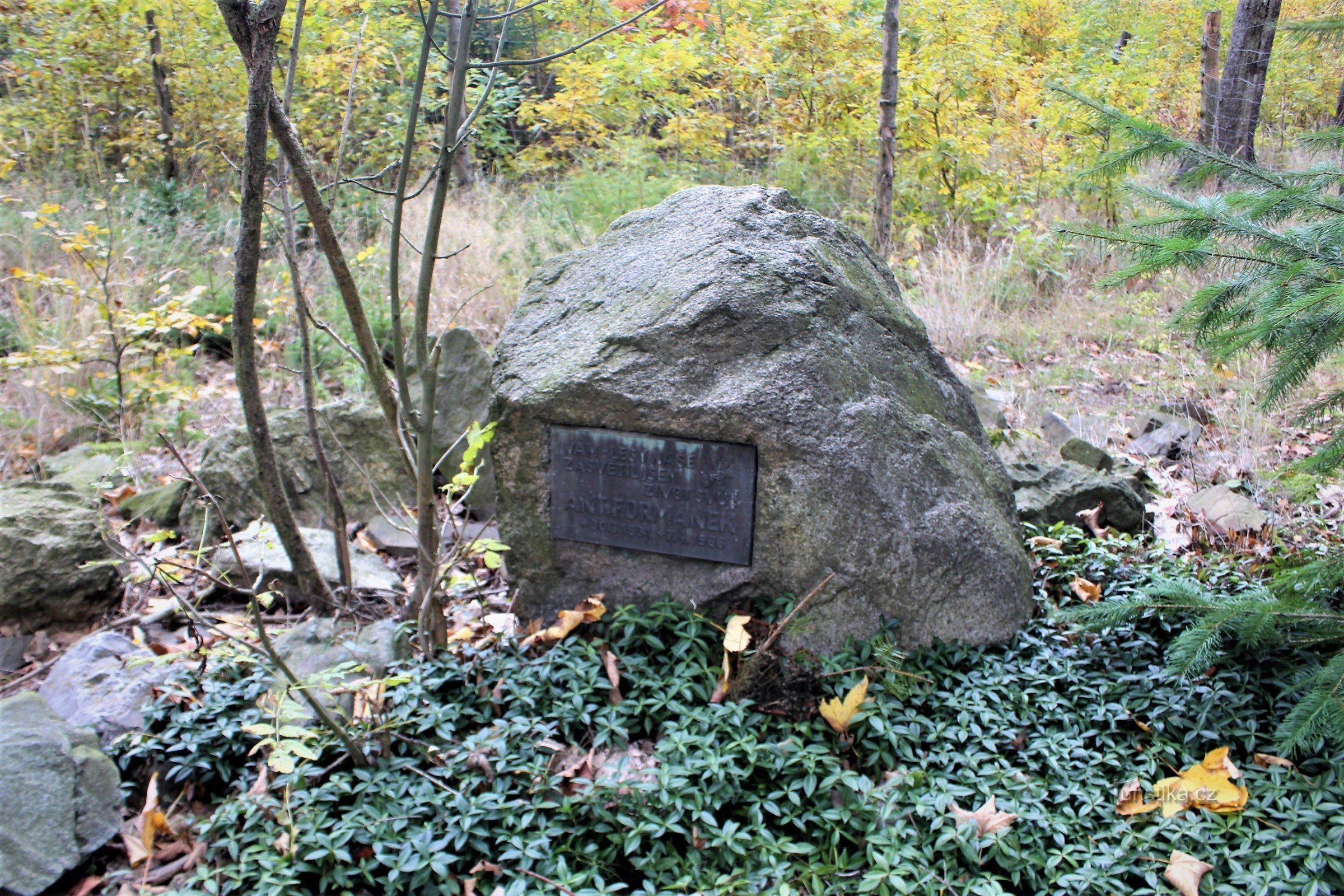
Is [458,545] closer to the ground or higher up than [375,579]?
higher up

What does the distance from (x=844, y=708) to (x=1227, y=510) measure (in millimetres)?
2240

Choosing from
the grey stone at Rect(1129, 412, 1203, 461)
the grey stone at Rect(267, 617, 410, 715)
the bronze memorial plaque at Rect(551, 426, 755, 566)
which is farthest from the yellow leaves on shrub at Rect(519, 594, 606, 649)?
the grey stone at Rect(1129, 412, 1203, 461)

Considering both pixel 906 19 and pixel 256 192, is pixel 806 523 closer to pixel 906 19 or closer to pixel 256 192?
pixel 256 192

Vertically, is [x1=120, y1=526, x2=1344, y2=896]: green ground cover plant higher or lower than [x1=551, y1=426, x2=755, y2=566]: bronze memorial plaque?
lower

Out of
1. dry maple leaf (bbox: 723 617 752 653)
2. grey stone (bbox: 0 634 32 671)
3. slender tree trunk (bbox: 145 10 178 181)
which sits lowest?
grey stone (bbox: 0 634 32 671)

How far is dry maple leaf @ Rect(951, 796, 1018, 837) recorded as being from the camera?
93.1 inches

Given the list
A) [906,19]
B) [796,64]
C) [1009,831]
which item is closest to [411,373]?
[1009,831]

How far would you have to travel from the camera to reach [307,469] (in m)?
4.41

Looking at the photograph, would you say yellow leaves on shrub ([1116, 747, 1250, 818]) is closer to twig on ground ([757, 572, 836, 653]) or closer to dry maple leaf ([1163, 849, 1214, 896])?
dry maple leaf ([1163, 849, 1214, 896])

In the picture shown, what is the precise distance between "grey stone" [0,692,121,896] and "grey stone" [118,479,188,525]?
6.03ft

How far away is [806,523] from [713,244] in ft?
3.17

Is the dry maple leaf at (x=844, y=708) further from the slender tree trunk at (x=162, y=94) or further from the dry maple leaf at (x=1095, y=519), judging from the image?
the slender tree trunk at (x=162, y=94)

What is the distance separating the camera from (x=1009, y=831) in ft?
7.76

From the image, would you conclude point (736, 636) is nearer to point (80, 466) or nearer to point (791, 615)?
point (791, 615)
